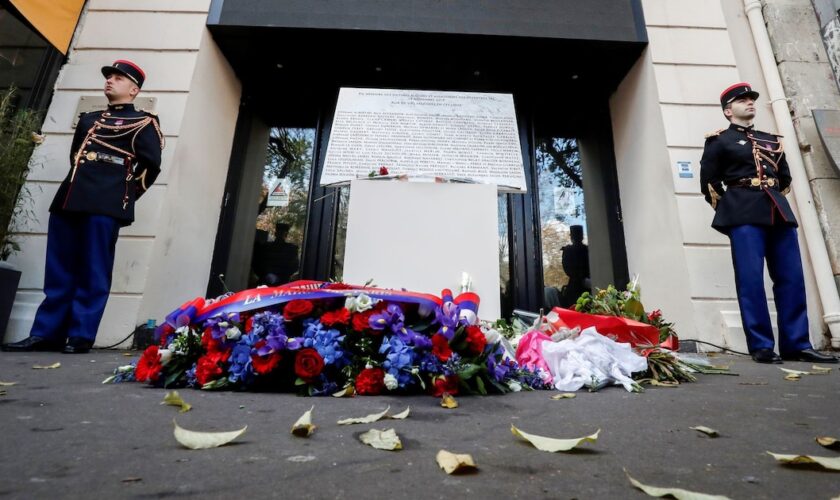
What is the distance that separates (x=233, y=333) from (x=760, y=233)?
3560 mm

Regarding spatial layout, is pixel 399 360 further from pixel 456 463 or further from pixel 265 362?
pixel 456 463

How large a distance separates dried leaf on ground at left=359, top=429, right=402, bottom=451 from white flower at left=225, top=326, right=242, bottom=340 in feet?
3.23

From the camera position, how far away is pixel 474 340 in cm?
190

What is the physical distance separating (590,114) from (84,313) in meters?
5.51

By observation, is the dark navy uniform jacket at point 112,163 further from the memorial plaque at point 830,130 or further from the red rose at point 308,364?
the memorial plaque at point 830,130

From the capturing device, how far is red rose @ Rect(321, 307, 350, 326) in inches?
74.7

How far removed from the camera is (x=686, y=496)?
0.73 metres

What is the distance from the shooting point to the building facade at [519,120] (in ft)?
12.7


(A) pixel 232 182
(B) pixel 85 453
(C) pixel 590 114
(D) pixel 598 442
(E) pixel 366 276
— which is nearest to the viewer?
(B) pixel 85 453

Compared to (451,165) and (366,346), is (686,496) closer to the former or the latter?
(366,346)

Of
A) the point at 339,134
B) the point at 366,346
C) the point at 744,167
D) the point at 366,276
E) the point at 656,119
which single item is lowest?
the point at 366,346

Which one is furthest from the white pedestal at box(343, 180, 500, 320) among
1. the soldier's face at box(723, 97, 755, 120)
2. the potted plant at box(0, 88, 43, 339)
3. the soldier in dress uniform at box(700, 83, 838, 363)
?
the potted plant at box(0, 88, 43, 339)

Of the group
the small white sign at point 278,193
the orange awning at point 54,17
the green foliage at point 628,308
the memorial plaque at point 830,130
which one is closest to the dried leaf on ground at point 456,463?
the green foliage at point 628,308

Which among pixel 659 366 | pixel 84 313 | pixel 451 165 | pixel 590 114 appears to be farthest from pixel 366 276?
pixel 590 114
